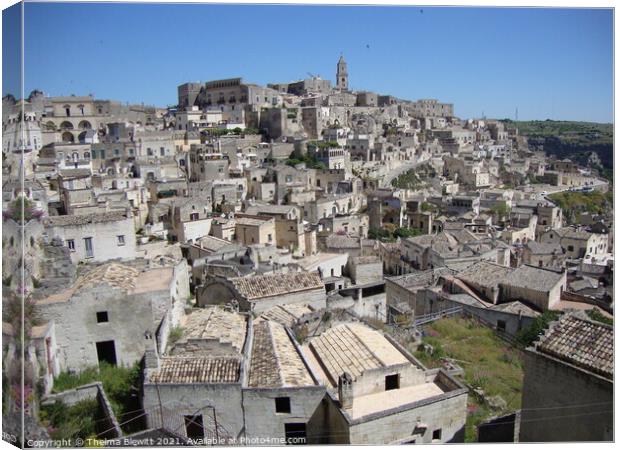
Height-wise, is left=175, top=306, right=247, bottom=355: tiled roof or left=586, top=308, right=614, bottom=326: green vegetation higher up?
left=175, top=306, right=247, bottom=355: tiled roof

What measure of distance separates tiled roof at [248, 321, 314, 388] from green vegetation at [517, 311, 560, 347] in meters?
4.56

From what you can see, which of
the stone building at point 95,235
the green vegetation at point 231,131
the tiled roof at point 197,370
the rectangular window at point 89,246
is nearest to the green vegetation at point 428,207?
the green vegetation at point 231,131

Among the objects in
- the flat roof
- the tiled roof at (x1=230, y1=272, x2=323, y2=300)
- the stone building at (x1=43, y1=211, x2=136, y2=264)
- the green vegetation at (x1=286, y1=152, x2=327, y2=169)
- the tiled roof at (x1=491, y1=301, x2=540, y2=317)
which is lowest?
the tiled roof at (x1=491, y1=301, x2=540, y2=317)

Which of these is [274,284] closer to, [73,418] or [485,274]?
[73,418]

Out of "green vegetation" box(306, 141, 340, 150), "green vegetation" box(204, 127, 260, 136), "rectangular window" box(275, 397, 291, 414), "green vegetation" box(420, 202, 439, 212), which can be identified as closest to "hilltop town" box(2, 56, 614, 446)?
"rectangular window" box(275, 397, 291, 414)

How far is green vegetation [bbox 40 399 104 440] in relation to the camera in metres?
5.79

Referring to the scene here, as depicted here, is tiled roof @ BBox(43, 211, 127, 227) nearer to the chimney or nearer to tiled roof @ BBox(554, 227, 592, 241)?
the chimney

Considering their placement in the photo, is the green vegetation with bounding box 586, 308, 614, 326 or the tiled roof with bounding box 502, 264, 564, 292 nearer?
the green vegetation with bounding box 586, 308, 614, 326

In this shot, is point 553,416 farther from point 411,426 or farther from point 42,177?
point 42,177

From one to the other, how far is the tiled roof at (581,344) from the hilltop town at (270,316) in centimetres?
2

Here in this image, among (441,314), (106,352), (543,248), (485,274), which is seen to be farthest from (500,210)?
(106,352)

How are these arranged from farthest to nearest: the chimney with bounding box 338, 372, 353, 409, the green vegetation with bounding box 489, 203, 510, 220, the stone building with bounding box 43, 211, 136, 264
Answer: the green vegetation with bounding box 489, 203, 510, 220, the stone building with bounding box 43, 211, 136, 264, the chimney with bounding box 338, 372, 353, 409

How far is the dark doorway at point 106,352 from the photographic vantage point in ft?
23.6

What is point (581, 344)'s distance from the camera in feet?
17.8
